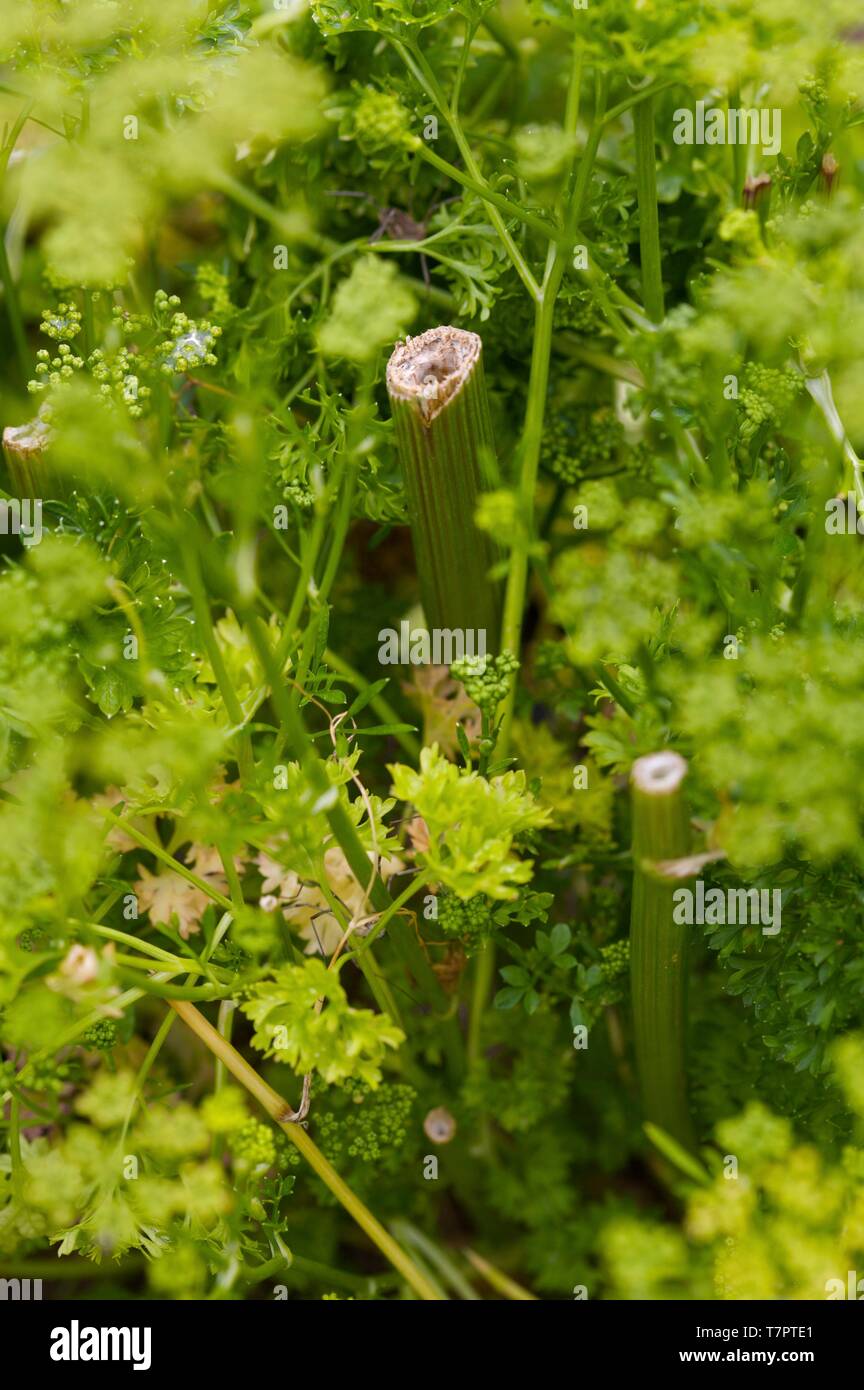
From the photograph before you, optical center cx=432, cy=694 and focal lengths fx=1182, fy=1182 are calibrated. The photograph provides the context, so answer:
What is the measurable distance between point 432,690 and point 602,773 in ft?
0.76

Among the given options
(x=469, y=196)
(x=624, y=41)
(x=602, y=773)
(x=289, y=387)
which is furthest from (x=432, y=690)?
(x=624, y=41)

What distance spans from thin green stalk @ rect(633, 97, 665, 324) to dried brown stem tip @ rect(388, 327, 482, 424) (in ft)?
0.50

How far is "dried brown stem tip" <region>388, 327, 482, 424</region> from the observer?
1.00 m

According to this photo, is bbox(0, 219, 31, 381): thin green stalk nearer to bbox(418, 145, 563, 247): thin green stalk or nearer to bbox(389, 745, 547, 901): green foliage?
bbox(418, 145, 563, 247): thin green stalk

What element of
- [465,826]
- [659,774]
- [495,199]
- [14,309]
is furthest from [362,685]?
[14,309]

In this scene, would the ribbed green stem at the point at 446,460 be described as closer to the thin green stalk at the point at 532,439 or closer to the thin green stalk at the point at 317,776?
the thin green stalk at the point at 532,439

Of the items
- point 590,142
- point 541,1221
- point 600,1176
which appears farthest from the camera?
point 600,1176

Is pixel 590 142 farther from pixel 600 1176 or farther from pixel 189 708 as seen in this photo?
pixel 600 1176

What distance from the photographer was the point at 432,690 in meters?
1.24

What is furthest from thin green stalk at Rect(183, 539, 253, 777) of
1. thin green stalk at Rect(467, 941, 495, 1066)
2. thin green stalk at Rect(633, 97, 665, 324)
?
thin green stalk at Rect(633, 97, 665, 324)

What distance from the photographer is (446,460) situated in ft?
3.42

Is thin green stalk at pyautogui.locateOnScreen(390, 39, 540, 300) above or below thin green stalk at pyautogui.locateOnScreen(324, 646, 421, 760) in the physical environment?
above

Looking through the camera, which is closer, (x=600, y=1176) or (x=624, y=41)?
(x=624, y=41)

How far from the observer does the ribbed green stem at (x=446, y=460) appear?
3.31 ft
